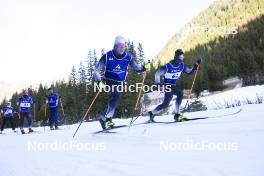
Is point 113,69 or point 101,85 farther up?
point 113,69

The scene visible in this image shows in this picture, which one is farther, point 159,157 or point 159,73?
point 159,73

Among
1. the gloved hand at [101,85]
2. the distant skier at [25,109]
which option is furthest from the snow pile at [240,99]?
the distant skier at [25,109]

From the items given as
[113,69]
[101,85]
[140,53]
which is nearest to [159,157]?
[101,85]

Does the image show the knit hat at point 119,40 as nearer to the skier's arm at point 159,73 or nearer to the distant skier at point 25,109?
the skier's arm at point 159,73

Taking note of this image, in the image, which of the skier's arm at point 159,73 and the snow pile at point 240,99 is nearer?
the skier's arm at point 159,73

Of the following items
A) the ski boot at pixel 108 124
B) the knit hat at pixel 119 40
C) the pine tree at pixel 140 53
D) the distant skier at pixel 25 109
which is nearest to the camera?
the knit hat at pixel 119 40

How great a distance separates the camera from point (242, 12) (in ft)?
621

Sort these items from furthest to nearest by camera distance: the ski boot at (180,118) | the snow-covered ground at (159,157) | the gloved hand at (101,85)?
1. the ski boot at (180,118)
2. the gloved hand at (101,85)
3. the snow-covered ground at (159,157)

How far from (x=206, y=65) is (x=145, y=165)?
9295 cm

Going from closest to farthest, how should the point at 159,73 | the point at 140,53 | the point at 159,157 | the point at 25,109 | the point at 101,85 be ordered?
the point at 159,157, the point at 101,85, the point at 159,73, the point at 25,109, the point at 140,53

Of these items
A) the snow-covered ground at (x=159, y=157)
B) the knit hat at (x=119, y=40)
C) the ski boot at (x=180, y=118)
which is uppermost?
the knit hat at (x=119, y=40)

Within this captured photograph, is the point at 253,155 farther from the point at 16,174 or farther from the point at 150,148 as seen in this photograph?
the point at 16,174

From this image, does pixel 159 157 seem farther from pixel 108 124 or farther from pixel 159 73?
pixel 159 73

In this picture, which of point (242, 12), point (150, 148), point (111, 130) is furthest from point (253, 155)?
point (242, 12)
